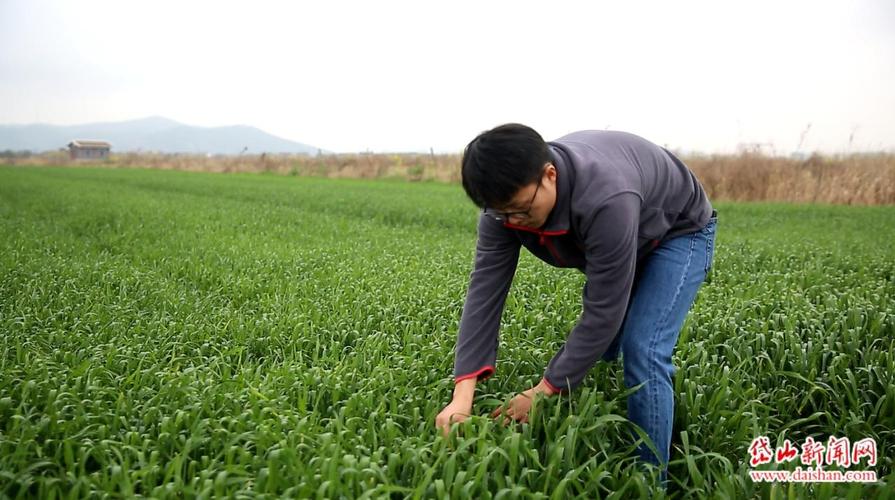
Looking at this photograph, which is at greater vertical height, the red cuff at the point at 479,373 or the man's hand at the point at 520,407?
the red cuff at the point at 479,373

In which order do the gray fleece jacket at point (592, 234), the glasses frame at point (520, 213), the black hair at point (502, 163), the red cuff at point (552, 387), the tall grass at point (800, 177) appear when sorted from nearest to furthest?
the black hair at point (502, 163)
the glasses frame at point (520, 213)
the gray fleece jacket at point (592, 234)
the red cuff at point (552, 387)
the tall grass at point (800, 177)

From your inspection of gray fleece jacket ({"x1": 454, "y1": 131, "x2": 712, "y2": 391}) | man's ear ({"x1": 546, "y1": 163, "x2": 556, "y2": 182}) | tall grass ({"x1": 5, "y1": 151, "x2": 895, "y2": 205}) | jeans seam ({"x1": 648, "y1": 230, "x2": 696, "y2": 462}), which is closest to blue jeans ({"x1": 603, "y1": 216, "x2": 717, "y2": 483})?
jeans seam ({"x1": 648, "y1": 230, "x2": 696, "y2": 462})

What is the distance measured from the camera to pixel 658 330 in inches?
105

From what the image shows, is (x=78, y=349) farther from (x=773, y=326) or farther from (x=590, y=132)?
(x=773, y=326)

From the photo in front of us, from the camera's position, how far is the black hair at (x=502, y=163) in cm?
206

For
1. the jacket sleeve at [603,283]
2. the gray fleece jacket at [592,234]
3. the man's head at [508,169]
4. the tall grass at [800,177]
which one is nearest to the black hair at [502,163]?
the man's head at [508,169]

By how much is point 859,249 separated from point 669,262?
719 centimetres

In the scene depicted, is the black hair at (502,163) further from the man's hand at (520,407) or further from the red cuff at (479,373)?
the man's hand at (520,407)

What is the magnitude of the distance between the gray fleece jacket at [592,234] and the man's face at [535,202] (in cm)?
6

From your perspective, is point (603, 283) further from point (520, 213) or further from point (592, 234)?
point (520, 213)

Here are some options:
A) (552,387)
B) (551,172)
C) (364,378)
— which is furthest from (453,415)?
(551,172)

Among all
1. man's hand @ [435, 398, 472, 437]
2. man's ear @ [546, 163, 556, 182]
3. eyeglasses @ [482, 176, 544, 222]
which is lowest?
man's hand @ [435, 398, 472, 437]

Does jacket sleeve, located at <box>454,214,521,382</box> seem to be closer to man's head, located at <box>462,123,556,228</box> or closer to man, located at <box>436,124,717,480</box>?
man, located at <box>436,124,717,480</box>

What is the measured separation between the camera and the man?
2.25 m
